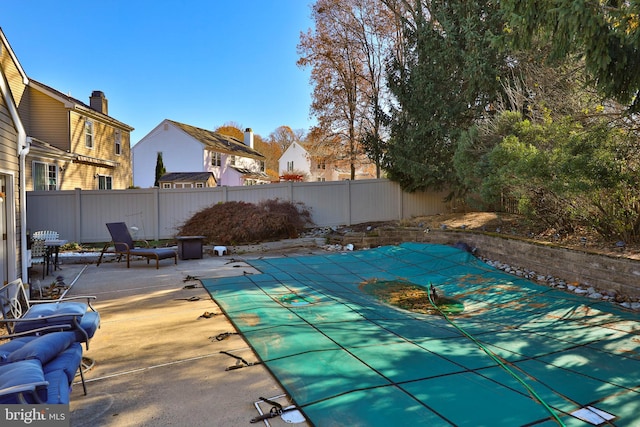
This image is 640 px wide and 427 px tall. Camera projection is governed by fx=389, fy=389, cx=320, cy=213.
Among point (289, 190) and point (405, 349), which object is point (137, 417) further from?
point (289, 190)

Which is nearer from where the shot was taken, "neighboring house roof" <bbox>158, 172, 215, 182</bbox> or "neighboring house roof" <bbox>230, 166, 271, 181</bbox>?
"neighboring house roof" <bbox>158, 172, 215, 182</bbox>

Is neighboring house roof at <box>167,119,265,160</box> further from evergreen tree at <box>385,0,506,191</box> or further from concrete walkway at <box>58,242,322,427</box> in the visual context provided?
concrete walkway at <box>58,242,322,427</box>

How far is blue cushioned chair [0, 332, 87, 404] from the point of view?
6.33 ft

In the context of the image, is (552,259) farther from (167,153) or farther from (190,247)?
(167,153)

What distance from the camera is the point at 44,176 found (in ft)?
45.0

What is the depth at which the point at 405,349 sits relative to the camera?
3.50 m

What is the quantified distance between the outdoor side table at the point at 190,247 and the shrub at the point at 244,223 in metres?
1.64

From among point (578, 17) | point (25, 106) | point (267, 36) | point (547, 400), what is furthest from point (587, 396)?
point (25, 106)

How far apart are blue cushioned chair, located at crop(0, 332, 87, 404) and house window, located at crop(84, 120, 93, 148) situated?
1633 centimetres

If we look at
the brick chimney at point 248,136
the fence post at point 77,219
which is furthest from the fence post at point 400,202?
the brick chimney at point 248,136

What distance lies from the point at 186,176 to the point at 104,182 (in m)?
7.21

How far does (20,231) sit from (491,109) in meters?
10.9

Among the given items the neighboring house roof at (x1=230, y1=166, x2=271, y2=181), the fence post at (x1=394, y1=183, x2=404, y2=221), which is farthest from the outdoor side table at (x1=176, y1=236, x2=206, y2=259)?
the neighboring house roof at (x1=230, y1=166, x2=271, y2=181)

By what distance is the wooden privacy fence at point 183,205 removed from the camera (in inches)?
462
